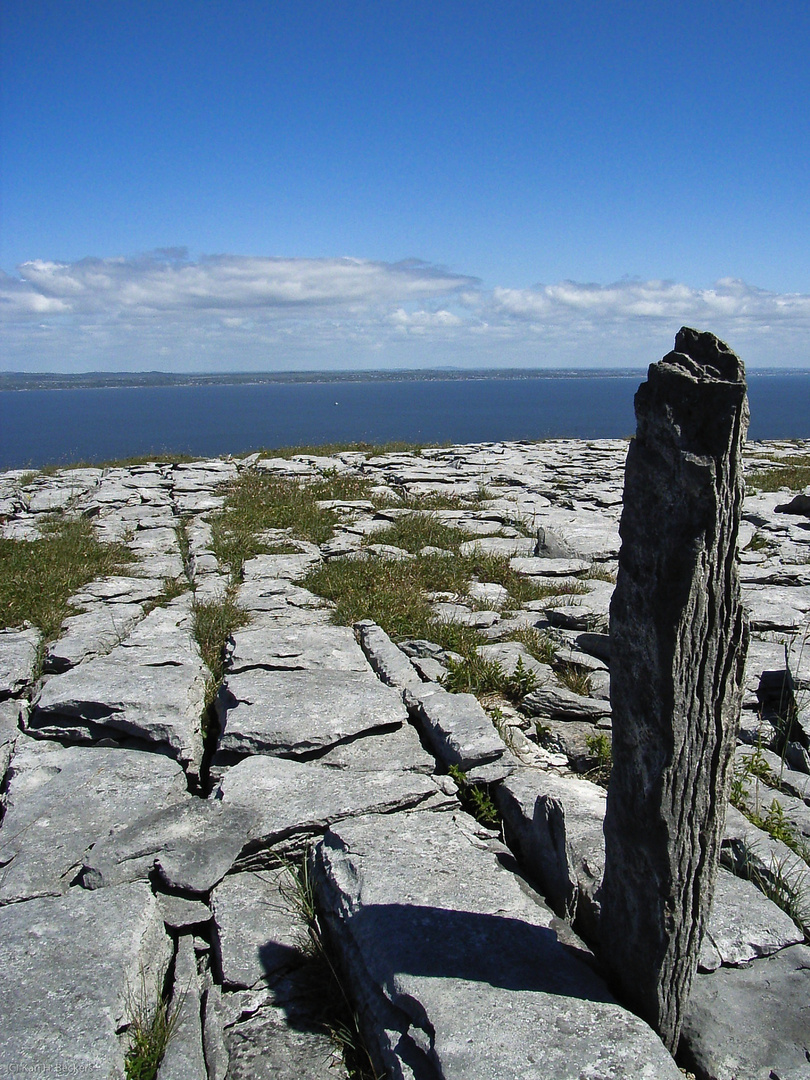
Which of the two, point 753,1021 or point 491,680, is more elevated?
point 491,680

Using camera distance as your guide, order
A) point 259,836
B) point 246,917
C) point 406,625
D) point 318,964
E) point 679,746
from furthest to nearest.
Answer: point 406,625 < point 259,836 < point 246,917 < point 318,964 < point 679,746

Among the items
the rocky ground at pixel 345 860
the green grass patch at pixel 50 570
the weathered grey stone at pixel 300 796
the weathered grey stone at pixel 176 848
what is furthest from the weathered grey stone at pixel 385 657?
the green grass patch at pixel 50 570

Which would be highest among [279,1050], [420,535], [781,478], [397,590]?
[781,478]

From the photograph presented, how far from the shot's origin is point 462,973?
2.43 meters

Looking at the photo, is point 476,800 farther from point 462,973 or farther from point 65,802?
point 65,802

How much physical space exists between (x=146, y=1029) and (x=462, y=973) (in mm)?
1046

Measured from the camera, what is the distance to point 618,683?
2393 millimetres


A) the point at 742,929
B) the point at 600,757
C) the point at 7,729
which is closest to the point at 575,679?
the point at 600,757

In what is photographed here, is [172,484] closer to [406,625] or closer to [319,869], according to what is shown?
[406,625]

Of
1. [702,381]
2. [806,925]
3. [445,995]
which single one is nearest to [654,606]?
[702,381]

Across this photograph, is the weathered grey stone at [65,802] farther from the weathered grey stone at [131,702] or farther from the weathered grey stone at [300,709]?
the weathered grey stone at [300,709]

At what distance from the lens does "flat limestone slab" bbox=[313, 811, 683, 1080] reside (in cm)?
216

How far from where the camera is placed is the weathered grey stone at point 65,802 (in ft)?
10.4

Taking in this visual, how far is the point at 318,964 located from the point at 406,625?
11.2 feet
